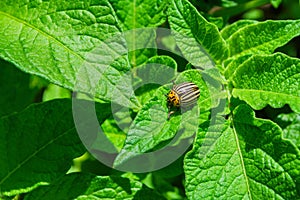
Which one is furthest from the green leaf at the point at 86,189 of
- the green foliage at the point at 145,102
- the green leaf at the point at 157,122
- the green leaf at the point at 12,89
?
the green leaf at the point at 12,89

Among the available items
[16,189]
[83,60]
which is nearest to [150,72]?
[83,60]

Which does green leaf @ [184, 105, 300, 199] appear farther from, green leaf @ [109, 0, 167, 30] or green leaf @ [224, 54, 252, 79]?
green leaf @ [109, 0, 167, 30]

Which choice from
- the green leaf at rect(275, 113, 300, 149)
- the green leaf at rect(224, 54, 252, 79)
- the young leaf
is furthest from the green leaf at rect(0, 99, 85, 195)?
the green leaf at rect(275, 113, 300, 149)

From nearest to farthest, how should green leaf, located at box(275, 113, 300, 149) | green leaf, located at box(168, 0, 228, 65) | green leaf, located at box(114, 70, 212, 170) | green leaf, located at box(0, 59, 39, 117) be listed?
green leaf, located at box(114, 70, 212, 170)
green leaf, located at box(168, 0, 228, 65)
green leaf, located at box(275, 113, 300, 149)
green leaf, located at box(0, 59, 39, 117)

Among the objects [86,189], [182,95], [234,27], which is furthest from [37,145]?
[234,27]

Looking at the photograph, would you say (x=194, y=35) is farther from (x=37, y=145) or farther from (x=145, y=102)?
(x=37, y=145)
